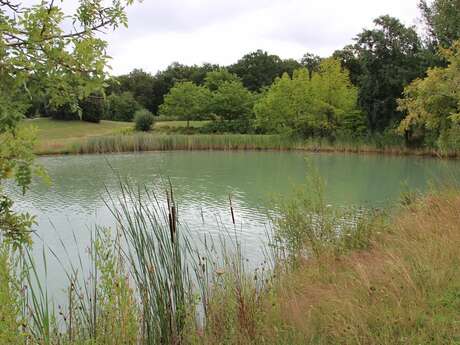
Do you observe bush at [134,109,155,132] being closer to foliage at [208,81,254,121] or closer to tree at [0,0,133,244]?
foliage at [208,81,254,121]

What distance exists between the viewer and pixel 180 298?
2914mm

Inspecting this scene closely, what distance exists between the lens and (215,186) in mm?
13344

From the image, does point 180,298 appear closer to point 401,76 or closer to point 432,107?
point 432,107

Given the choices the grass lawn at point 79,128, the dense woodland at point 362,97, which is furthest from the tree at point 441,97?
the grass lawn at point 79,128

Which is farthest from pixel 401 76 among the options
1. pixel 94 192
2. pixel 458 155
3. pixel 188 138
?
pixel 94 192

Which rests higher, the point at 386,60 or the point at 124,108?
the point at 386,60

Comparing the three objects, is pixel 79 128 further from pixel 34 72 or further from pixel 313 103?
pixel 34 72

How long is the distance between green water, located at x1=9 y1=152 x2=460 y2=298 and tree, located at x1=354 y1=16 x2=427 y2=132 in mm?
4264

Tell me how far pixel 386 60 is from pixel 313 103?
19.0 feet

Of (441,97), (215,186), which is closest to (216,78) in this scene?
(215,186)

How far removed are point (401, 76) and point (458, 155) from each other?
7540mm

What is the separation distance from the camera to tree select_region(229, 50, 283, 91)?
52938 mm

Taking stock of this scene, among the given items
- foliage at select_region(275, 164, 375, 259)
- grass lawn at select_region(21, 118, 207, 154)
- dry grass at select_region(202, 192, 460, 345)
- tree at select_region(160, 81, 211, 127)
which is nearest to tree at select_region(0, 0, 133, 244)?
dry grass at select_region(202, 192, 460, 345)

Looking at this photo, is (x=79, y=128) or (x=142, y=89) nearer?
(x=79, y=128)
